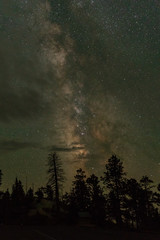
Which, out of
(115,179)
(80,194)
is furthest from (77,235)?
(80,194)

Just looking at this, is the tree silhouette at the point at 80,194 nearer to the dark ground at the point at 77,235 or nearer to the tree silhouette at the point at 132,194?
the tree silhouette at the point at 132,194

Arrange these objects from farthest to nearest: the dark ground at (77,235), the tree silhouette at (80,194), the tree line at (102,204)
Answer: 1. the tree silhouette at (80,194)
2. the tree line at (102,204)
3. the dark ground at (77,235)

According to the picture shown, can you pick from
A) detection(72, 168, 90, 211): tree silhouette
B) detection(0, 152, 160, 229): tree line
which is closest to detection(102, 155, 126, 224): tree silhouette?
detection(0, 152, 160, 229): tree line

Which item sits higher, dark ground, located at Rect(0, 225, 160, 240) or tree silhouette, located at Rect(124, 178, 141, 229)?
tree silhouette, located at Rect(124, 178, 141, 229)

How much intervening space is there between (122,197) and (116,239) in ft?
134

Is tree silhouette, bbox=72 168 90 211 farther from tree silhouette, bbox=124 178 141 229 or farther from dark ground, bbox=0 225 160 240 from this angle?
dark ground, bbox=0 225 160 240

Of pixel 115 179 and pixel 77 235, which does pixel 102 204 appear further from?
pixel 77 235

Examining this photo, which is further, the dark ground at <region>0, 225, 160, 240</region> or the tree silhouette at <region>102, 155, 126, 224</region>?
the tree silhouette at <region>102, 155, 126, 224</region>

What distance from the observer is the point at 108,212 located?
6247 cm

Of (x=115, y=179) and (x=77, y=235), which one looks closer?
(x=77, y=235)

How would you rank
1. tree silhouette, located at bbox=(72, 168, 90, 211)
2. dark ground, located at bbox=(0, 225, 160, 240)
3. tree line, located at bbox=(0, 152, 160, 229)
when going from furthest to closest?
tree silhouette, located at bbox=(72, 168, 90, 211) < tree line, located at bbox=(0, 152, 160, 229) < dark ground, located at bbox=(0, 225, 160, 240)

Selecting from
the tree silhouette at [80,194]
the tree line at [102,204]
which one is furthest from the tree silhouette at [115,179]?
the tree silhouette at [80,194]

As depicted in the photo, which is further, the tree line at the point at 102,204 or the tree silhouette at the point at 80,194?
the tree silhouette at the point at 80,194

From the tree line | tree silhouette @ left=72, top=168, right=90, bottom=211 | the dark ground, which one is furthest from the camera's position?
tree silhouette @ left=72, top=168, right=90, bottom=211
